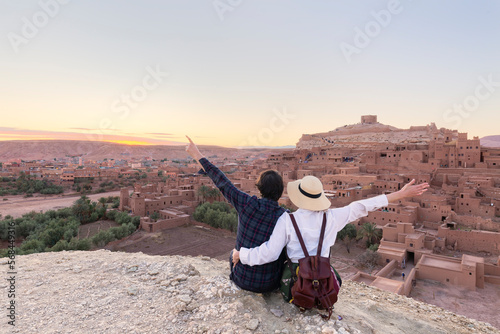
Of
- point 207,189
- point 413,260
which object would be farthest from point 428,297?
point 207,189

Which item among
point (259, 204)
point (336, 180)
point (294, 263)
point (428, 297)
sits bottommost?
point (428, 297)

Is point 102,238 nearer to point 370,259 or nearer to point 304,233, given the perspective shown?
point 370,259

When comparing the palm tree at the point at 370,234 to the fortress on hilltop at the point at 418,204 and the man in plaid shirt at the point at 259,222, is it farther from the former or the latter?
the man in plaid shirt at the point at 259,222

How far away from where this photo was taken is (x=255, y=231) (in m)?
2.52

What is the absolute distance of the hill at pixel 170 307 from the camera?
236 cm

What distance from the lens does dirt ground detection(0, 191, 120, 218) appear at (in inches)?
975

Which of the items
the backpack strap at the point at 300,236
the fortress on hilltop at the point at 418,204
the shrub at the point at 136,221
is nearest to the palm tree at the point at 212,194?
the fortress on hilltop at the point at 418,204

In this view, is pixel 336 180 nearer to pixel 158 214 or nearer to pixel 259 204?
pixel 158 214

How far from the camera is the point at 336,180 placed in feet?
71.6

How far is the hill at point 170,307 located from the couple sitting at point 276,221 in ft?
0.82

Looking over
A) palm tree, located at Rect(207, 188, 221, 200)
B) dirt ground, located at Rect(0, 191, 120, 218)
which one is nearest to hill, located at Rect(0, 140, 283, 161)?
dirt ground, located at Rect(0, 191, 120, 218)

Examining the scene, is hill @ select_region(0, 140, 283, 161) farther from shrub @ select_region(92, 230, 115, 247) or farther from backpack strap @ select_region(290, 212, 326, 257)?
backpack strap @ select_region(290, 212, 326, 257)

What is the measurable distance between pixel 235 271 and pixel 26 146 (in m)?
117

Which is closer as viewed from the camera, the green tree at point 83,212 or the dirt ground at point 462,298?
the dirt ground at point 462,298
